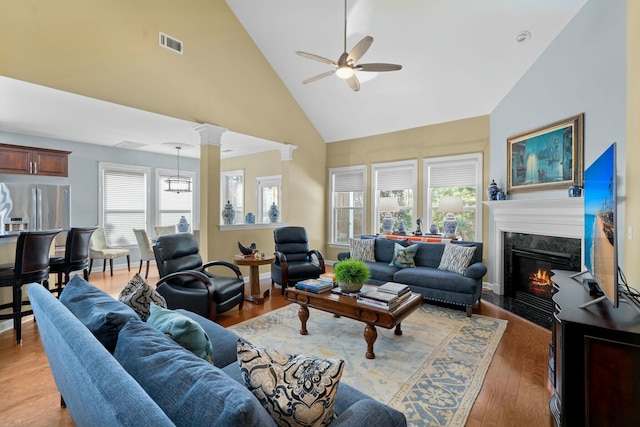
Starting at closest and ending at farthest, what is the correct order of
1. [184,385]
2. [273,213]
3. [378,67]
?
[184,385]
[378,67]
[273,213]

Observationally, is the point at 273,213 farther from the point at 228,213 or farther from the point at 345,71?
the point at 345,71

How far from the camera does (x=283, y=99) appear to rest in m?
5.80

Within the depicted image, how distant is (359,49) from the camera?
10.1ft

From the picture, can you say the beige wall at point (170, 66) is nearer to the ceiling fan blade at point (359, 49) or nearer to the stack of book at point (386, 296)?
the ceiling fan blade at point (359, 49)

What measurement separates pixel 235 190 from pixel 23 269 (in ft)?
17.4

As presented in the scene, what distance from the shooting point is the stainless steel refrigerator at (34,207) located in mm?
4730

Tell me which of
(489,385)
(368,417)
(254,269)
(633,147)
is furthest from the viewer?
(254,269)

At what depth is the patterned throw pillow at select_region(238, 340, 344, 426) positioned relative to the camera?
3.17 feet

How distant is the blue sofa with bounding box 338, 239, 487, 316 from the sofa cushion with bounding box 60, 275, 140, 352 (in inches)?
131

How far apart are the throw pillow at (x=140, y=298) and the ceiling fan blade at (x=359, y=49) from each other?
2800mm

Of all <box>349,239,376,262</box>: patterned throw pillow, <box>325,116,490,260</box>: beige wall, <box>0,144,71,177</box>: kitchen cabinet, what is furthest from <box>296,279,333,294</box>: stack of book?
<box>0,144,71,177</box>: kitchen cabinet

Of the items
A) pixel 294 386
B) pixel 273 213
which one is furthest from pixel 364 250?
pixel 294 386

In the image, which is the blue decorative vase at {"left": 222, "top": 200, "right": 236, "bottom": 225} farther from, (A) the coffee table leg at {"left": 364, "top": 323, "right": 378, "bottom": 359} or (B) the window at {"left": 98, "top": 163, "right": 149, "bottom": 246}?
(A) the coffee table leg at {"left": 364, "top": 323, "right": 378, "bottom": 359}

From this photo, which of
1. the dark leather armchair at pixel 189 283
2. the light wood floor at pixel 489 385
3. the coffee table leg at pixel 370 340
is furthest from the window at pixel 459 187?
the dark leather armchair at pixel 189 283
